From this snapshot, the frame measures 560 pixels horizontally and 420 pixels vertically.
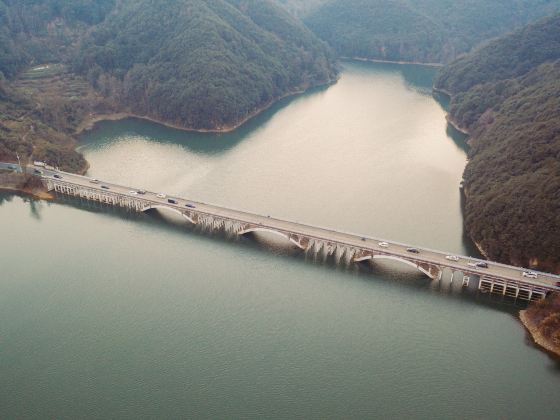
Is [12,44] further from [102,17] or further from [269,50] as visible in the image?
[269,50]

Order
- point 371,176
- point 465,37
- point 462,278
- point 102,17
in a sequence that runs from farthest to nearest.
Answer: point 465,37, point 102,17, point 371,176, point 462,278

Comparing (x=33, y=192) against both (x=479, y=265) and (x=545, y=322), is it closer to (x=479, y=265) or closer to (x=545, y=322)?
(x=479, y=265)

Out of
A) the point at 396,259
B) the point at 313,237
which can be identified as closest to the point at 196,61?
the point at 313,237

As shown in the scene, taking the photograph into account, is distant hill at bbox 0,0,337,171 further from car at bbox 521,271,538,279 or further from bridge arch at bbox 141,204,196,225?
car at bbox 521,271,538,279

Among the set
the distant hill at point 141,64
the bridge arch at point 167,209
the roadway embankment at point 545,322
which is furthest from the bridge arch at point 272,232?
the distant hill at point 141,64

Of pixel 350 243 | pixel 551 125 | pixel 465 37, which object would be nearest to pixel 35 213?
pixel 350 243

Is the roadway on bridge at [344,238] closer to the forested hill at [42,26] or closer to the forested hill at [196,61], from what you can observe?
the forested hill at [196,61]
